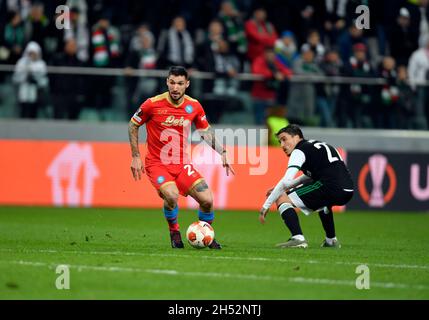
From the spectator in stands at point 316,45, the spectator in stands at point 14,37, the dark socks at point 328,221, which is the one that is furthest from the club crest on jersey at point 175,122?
the spectator in stands at point 316,45

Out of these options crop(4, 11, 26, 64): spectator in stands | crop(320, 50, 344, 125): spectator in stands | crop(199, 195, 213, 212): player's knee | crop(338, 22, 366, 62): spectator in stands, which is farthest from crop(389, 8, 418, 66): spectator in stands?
crop(199, 195, 213, 212): player's knee

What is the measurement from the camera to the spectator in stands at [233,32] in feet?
76.4

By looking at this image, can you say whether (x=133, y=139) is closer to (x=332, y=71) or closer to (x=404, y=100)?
(x=332, y=71)

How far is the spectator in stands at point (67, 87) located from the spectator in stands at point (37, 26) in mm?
486

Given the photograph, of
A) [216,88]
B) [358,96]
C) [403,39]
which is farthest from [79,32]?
[403,39]

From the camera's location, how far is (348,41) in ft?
78.5

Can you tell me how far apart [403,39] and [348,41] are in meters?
1.42

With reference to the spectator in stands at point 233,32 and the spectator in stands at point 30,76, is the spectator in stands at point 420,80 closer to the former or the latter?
the spectator in stands at point 233,32

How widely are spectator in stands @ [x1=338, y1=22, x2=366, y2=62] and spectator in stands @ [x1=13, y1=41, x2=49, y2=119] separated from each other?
270 inches

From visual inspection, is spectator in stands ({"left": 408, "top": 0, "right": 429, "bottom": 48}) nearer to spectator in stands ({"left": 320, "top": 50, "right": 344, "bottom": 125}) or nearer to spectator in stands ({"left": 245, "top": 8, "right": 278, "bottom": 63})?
spectator in stands ({"left": 320, "top": 50, "right": 344, "bottom": 125})

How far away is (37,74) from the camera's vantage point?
2173 cm

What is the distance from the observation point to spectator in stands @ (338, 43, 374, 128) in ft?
76.3
